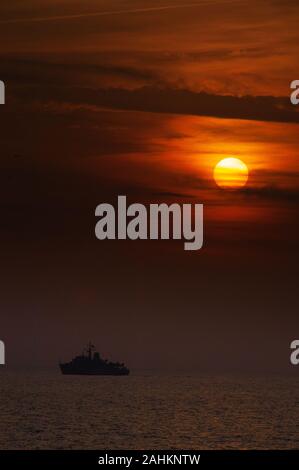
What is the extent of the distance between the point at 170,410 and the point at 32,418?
115ft

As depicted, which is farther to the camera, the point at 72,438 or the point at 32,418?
the point at 32,418

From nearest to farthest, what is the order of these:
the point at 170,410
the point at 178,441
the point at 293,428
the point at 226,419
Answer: the point at 178,441 → the point at 293,428 → the point at 226,419 → the point at 170,410

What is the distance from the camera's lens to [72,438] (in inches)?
4695
